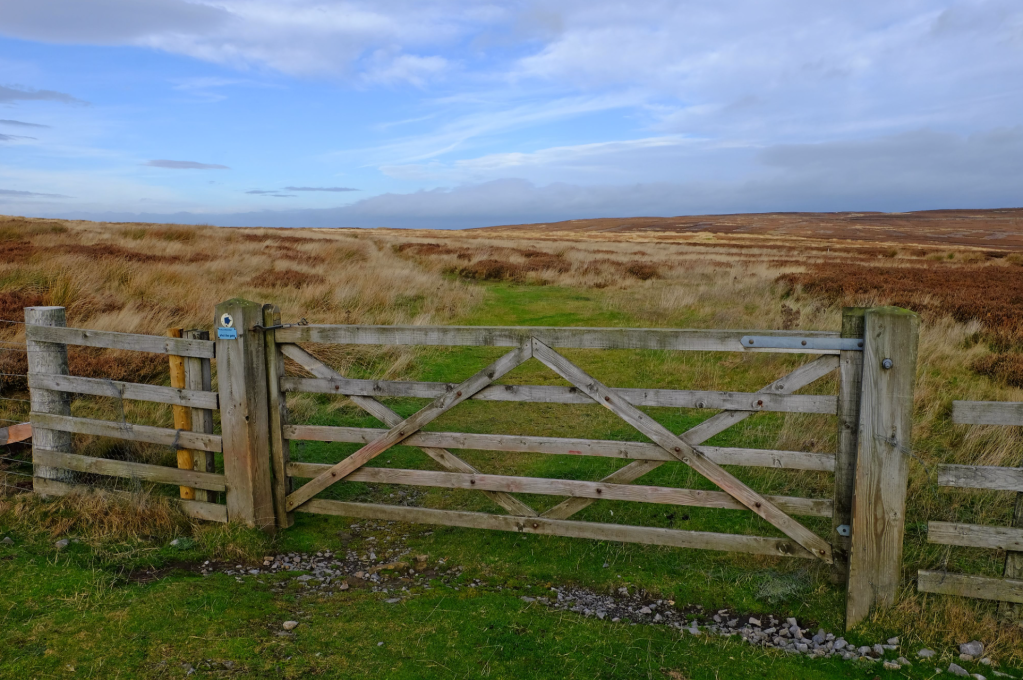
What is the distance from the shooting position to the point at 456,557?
5523 mm

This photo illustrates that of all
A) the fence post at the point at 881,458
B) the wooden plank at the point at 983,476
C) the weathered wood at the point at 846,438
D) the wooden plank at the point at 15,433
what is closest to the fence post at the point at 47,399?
the wooden plank at the point at 15,433

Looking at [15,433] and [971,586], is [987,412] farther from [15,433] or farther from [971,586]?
[15,433]

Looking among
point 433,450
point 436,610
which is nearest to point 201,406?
point 433,450

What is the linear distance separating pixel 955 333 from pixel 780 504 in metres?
10.3

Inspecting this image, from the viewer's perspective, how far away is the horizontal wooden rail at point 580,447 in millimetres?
4656

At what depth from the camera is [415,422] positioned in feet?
17.6

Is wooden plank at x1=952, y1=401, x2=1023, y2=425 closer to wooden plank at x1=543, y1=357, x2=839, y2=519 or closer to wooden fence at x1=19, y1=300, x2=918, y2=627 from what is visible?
wooden fence at x1=19, y1=300, x2=918, y2=627

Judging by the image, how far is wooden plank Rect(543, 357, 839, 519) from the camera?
14.6 ft

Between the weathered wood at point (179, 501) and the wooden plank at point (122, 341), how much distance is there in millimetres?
1352

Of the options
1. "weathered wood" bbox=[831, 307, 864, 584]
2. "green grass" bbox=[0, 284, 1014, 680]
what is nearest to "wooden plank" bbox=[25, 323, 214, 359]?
"green grass" bbox=[0, 284, 1014, 680]

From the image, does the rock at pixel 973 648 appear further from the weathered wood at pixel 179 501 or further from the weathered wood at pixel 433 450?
the weathered wood at pixel 179 501

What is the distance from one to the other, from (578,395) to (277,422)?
264 centimetres

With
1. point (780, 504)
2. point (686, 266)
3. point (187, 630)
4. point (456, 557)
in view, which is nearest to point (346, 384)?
point (456, 557)

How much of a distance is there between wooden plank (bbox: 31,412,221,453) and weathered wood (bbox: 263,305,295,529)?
0.53 meters
